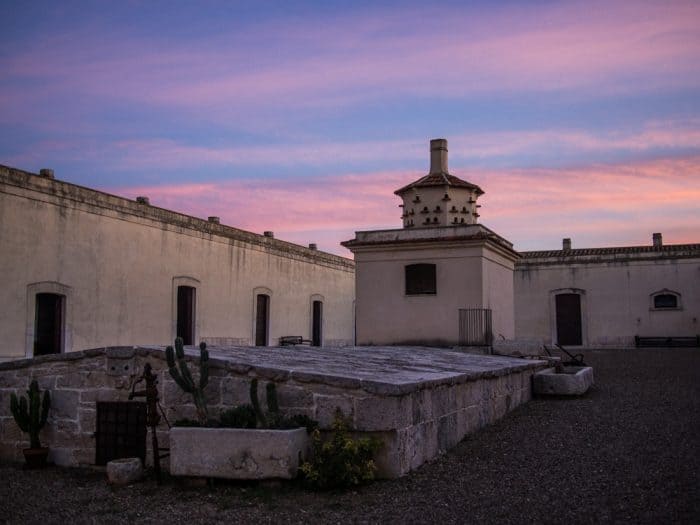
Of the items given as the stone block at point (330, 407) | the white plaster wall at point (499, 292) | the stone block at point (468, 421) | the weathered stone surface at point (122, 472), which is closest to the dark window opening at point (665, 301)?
the white plaster wall at point (499, 292)

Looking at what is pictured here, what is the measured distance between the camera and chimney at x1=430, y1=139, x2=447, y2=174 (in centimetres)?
2077

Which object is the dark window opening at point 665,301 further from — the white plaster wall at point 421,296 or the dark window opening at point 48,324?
the dark window opening at point 48,324

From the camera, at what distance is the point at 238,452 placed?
666cm

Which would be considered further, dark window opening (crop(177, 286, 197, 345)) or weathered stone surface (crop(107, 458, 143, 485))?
dark window opening (crop(177, 286, 197, 345))

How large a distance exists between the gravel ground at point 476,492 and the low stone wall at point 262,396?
255 mm

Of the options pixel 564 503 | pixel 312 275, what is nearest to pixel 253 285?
pixel 312 275

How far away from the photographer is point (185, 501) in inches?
256

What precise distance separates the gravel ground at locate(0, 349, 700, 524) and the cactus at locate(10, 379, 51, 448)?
45 cm

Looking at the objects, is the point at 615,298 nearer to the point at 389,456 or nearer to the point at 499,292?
the point at 499,292

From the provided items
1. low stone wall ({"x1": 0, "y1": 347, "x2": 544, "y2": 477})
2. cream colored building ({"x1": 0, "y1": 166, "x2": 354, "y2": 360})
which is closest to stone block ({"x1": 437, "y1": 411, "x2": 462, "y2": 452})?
low stone wall ({"x1": 0, "y1": 347, "x2": 544, "y2": 477})

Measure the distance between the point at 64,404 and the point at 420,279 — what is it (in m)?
11.0

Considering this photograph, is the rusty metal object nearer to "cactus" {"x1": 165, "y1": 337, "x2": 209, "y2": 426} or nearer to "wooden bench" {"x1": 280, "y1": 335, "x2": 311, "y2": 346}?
"cactus" {"x1": 165, "y1": 337, "x2": 209, "y2": 426}

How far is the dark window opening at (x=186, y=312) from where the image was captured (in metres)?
21.3

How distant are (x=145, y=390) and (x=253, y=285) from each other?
16965 mm
